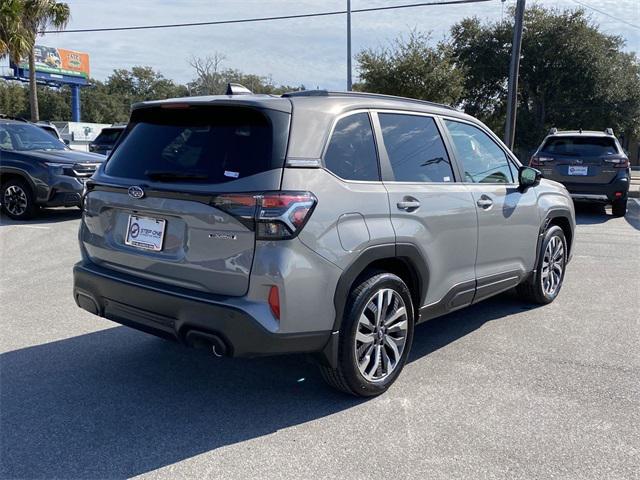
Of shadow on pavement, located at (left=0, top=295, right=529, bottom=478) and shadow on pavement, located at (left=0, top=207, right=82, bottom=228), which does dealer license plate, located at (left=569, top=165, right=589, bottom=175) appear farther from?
shadow on pavement, located at (left=0, top=207, right=82, bottom=228)

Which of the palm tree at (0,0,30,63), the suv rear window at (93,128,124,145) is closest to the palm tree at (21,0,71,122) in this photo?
the palm tree at (0,0,30,63)

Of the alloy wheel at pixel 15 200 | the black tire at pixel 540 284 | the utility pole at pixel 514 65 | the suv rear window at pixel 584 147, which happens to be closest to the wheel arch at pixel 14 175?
the alloy wheel at pixel 15 200

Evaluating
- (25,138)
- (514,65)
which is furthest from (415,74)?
(25,138)

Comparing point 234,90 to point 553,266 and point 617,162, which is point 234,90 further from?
point 617,162

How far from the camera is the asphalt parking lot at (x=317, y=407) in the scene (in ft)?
9.70

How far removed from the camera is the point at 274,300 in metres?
3.05

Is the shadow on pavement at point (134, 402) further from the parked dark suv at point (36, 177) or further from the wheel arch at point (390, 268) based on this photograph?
the parked dark suv at point (36, 177)

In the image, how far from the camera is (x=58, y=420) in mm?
3320

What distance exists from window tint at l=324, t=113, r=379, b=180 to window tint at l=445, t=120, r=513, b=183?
3.42ft

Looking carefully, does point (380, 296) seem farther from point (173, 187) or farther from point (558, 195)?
point (558, 195)

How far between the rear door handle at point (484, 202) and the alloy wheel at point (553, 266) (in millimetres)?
1300

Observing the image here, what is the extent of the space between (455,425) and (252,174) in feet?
5.99

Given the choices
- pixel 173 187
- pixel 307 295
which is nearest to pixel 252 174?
pixel 173 187

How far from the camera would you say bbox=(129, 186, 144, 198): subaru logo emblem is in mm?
3426
